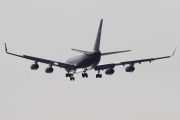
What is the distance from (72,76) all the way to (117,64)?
10.6m

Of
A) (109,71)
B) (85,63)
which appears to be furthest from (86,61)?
(109,71)

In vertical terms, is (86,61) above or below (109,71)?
above

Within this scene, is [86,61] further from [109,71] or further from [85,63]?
[109,71]

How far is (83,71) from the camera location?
144 m

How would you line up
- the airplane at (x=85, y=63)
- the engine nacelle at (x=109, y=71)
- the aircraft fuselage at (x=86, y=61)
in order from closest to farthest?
the aircraft fuselage at (x=86, y=61) < the airplane at (x=85, y=63) < the engine nacelle at (x=109, y=71)

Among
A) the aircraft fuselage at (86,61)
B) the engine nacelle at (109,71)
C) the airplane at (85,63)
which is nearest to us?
the aircraft fuselage at (86,61)

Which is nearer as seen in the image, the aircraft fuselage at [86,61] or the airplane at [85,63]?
the aircraft fuselage at [86,61]

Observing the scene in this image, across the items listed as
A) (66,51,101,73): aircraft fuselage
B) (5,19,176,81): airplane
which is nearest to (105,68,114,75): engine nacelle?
(5,19,176,81): airplane

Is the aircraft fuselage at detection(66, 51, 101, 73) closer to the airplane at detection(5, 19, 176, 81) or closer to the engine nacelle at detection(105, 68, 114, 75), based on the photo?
the airplane at detection(5, 19, 176, 81)

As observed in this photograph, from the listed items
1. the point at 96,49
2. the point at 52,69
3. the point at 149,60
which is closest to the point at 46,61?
the point at 52,69

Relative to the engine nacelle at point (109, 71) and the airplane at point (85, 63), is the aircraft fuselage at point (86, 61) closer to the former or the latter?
the airplane at point (85, 63)

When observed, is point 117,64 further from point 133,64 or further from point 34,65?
point 34,65

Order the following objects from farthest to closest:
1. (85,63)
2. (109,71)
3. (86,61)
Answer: (109,71) → (85,63) → (86,61)

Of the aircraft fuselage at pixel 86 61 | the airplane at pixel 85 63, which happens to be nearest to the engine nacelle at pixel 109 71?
the airplane at pixel 85 63
